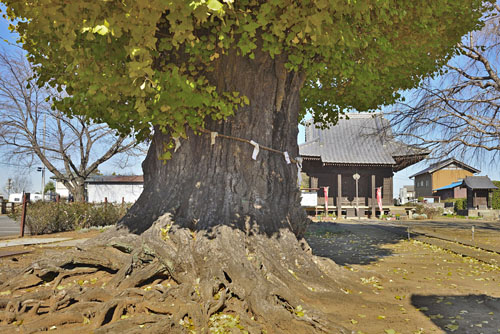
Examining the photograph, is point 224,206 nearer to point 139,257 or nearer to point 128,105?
point 139,257

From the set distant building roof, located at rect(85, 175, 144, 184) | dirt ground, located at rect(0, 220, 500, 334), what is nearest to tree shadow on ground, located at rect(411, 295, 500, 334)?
dirt ground, located at rect(0, 220, 500, 334)

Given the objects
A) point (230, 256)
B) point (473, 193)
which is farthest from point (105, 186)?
point (230, 256)

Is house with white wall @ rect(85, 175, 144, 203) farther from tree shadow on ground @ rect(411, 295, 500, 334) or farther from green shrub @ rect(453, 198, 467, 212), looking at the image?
tree shadow on ground @ rect(411, 295, 500, 334)

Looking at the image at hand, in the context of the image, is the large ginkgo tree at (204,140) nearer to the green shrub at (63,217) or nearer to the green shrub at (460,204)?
the green shrub at (63,217)

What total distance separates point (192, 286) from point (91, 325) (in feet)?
3.95

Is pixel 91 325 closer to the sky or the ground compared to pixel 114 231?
closer to the ground

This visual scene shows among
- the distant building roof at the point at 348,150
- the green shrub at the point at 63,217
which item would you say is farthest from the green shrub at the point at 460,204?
the green shrub at the point at 63,217

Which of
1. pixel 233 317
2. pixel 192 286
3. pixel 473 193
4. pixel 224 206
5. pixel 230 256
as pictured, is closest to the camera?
pixel 233 317

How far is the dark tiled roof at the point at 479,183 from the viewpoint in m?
36.0

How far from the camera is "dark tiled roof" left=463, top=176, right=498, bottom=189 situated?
118 ft

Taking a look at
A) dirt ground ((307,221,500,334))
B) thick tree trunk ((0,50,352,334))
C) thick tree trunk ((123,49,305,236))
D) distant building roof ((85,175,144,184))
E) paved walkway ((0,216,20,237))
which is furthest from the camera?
distant building roof ((85,175,144,184))

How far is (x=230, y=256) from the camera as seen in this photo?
16.9 ft

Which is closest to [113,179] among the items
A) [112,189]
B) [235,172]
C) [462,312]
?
[112,189]

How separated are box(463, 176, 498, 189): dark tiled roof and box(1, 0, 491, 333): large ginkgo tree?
3376cm
